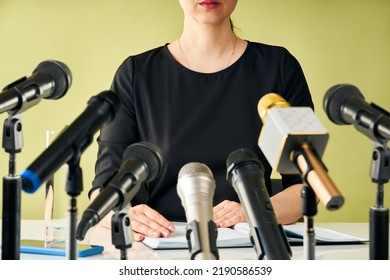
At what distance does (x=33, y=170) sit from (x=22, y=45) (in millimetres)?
2584

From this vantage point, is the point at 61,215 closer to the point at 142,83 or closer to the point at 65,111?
the point at 142,83

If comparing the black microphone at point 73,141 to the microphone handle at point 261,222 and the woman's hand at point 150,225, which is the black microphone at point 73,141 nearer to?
the microphone handle at point 261,222

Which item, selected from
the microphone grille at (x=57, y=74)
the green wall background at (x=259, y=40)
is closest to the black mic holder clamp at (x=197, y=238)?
the microphone grille at (x=57, y=74)

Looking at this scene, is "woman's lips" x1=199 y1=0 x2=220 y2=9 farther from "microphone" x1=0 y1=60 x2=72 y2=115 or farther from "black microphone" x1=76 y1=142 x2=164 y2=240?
"black microphone" x1=76 y1=142 x2=164 y2=240

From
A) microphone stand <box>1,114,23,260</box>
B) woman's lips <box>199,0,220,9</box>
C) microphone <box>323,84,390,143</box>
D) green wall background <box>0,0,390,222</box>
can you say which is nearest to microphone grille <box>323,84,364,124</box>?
microphone <box>323,84,390,143</box>

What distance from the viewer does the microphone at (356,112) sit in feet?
3.32

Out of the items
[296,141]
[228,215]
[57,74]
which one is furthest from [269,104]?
[228,215]

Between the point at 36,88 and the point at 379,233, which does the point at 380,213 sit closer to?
the point at 379,233

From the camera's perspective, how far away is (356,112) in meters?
1.05

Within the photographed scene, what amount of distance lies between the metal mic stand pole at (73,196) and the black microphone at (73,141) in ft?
0.14

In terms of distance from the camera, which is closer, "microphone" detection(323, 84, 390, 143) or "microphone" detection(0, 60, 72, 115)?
"microphone" detection(323, 84, 390, 143)

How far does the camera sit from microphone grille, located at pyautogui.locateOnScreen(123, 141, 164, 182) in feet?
3.06

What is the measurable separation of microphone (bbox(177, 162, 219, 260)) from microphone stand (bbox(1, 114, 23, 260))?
37cm

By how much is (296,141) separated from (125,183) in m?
0.21
